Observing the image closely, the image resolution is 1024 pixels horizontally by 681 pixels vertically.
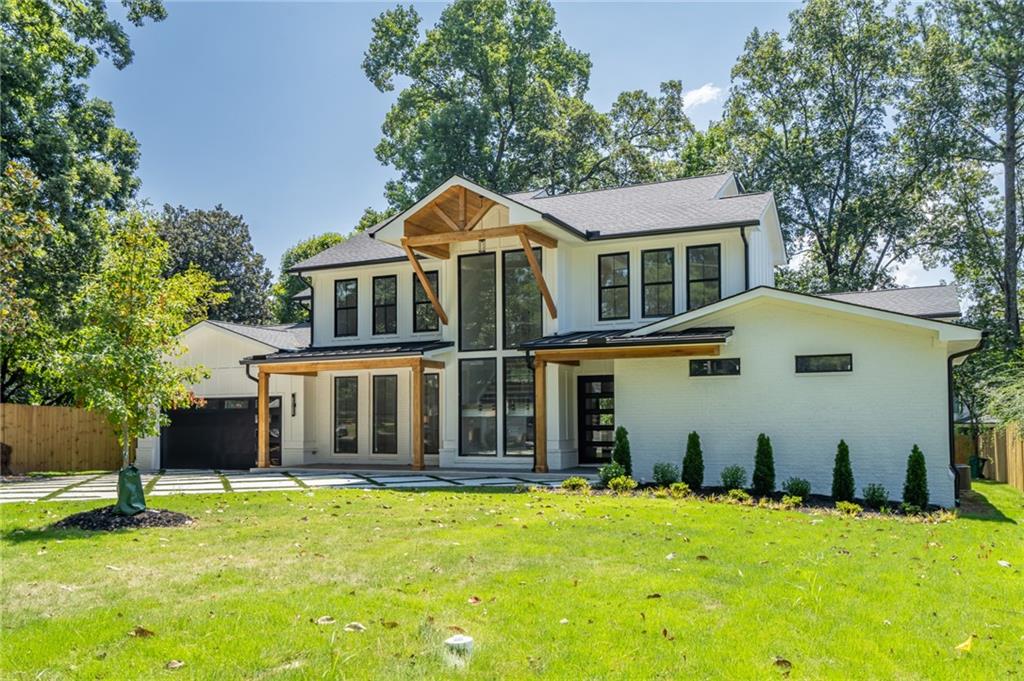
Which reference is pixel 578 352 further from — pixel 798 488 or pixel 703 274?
pixel 798 488

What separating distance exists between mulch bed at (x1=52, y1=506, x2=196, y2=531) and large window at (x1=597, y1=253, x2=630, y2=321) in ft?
34.9

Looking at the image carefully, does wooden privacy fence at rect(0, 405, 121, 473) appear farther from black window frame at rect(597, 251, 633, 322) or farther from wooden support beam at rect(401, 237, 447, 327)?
black window frame at rect(597, 251, 633, 322)

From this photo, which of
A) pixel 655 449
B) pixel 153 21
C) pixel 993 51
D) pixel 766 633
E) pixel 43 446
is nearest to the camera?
pixel 766 633

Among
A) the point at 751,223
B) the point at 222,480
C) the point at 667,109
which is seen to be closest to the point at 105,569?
the point at 222,480

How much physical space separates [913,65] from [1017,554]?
24.7 m

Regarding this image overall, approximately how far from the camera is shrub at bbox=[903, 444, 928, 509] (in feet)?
41.6

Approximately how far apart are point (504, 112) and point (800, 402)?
26684 mm

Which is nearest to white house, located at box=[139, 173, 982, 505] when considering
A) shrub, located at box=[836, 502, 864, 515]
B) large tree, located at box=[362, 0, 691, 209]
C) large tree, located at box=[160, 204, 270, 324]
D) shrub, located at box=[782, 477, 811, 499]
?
shrub, located at box=[782, 477, 811, 499]

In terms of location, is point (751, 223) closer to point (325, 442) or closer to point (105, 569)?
point (325, 442)

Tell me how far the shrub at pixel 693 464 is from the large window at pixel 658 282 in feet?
12.8

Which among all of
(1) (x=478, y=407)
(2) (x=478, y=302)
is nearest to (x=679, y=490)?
(1) (x=478, y=407)

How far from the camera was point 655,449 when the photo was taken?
15375 mm

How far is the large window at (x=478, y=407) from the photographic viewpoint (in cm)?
1836

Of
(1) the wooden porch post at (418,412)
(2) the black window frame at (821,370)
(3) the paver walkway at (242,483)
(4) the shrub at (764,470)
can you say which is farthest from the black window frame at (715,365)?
(1) the wooden porch post at (418,412)
